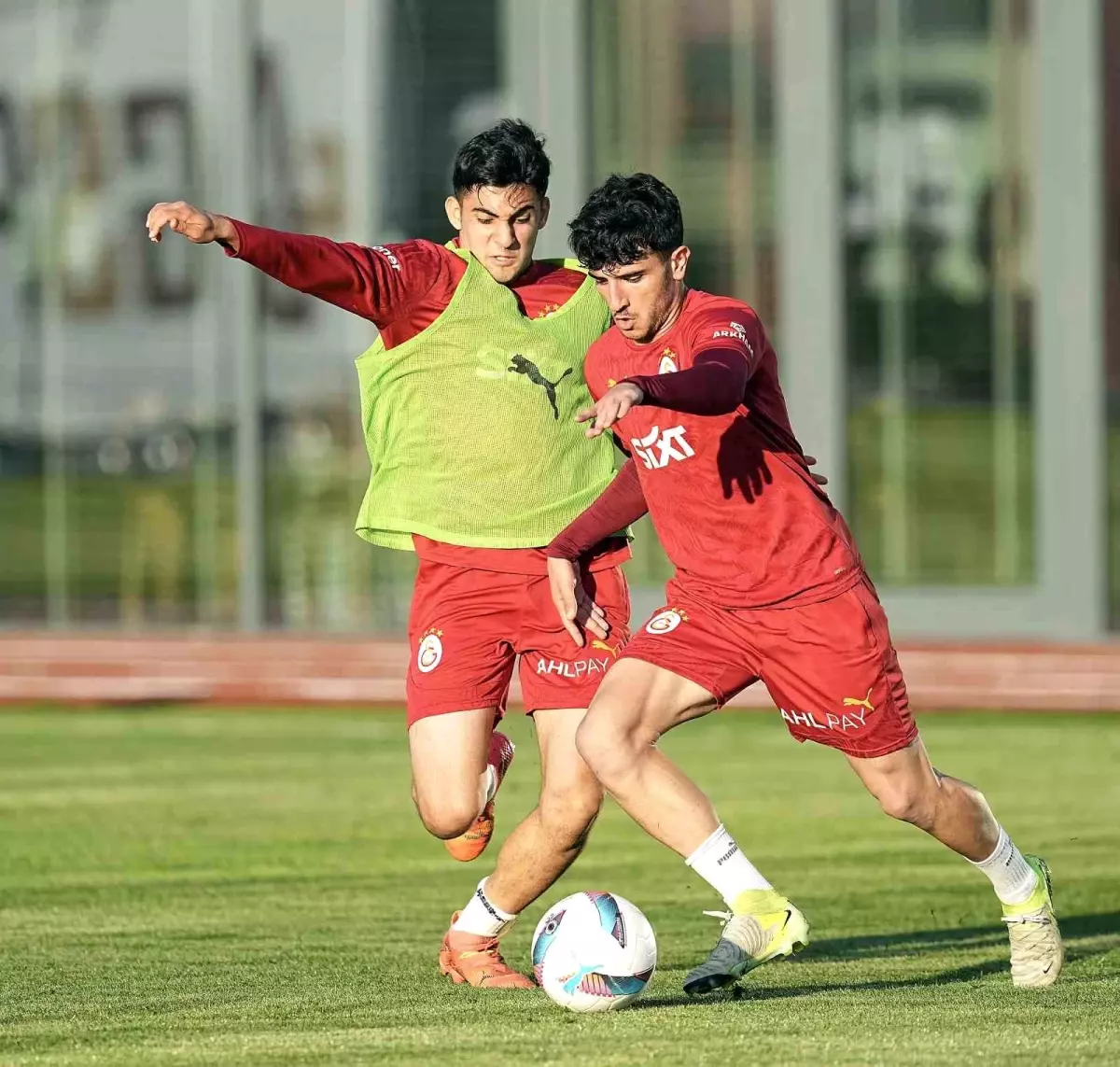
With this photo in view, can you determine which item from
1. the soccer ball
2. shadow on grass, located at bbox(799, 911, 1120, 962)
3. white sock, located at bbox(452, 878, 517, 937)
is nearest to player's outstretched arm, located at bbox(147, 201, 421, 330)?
white sock, located at bbox(452, 878, 517, 937)

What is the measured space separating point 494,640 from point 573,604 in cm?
40

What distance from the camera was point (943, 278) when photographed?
16.6 metres

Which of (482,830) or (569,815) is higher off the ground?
(569,815)

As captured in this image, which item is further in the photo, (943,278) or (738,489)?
(943,278)

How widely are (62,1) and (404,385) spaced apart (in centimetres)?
1145

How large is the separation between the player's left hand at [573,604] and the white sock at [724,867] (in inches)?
31.5

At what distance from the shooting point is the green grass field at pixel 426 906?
564 cm

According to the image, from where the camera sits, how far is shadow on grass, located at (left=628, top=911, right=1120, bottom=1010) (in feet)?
21.0

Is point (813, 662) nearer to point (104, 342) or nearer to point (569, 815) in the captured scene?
point (569, 815)

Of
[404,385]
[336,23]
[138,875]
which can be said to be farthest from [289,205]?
[404,385]

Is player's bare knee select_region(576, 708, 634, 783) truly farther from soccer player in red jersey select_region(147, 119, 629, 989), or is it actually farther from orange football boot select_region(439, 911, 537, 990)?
orange football boot select_region(439, 911, 537, 990)

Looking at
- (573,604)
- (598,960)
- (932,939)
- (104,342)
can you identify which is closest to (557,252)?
(104,342)

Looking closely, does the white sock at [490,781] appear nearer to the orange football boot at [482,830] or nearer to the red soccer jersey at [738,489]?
the orange football boot at [482,830]

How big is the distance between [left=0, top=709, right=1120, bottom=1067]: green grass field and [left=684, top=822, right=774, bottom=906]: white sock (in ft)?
0.98
